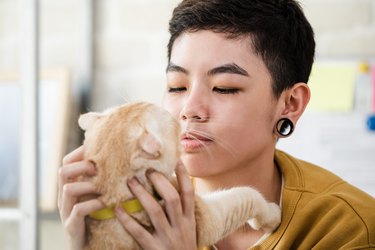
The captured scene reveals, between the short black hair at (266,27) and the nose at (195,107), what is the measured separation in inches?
5.8

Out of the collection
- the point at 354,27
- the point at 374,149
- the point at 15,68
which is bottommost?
the point at 374,149

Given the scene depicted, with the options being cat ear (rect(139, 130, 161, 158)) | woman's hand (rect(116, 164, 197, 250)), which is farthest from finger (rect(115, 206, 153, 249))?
cat ear (rect(139, 130, 161, 158))

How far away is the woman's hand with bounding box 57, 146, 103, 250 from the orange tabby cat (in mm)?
14

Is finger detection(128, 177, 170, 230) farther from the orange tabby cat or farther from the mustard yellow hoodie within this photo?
the mustard yellow hoodie

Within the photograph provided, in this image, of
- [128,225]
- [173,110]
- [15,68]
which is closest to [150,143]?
[128,225]

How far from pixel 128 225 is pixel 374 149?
1.19m

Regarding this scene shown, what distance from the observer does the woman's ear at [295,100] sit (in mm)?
1148

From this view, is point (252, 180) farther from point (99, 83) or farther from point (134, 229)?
point (99, 83)

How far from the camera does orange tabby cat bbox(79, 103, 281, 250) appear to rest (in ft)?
2.70

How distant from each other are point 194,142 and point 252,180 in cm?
22

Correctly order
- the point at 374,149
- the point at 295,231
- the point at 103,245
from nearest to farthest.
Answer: the point at 103,245, the point at 295,231, the point at 374,149

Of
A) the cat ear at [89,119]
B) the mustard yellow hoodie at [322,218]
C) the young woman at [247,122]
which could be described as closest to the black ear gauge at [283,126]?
the young woman at [247,122]

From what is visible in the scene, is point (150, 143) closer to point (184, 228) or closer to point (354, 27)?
point (184, 228)

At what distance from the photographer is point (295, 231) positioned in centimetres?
100
